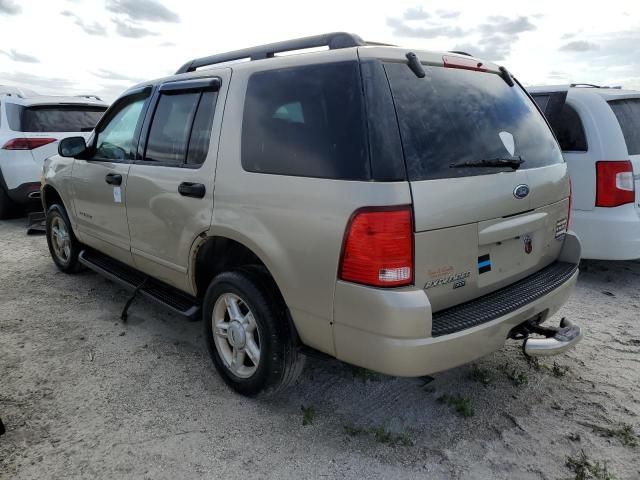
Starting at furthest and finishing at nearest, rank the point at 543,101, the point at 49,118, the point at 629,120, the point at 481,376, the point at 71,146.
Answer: the point at 49,118 → the point at 543,101 → the point at 629,120 → the point at 71,146 → the point at 481,376

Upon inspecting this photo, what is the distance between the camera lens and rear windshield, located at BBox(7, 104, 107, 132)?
24.0ft

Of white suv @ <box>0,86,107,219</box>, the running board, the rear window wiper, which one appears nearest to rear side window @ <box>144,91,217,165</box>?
the running board

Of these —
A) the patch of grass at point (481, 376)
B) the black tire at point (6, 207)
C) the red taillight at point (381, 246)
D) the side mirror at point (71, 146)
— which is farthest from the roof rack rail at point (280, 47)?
the black tire at point (6, 207)

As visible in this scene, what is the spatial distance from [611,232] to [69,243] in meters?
5.05

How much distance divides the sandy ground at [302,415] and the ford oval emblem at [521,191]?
1155 millimetres

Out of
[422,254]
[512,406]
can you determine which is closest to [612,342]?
[512,406]

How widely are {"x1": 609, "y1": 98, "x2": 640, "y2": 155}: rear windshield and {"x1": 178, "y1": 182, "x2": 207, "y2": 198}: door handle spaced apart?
3.68 meters

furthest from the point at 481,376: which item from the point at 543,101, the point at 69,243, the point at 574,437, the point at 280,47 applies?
the point at 69,243

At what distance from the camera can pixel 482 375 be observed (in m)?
3.08

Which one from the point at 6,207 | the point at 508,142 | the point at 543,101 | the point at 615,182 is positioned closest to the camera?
the point at 508,142

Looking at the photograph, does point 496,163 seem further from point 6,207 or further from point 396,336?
point 6,207

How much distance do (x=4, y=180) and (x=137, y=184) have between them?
523 cm

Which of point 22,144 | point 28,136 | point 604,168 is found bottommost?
point 604,168

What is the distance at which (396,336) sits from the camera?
83.8 inches
